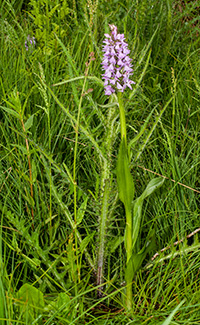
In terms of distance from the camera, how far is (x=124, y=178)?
91cm

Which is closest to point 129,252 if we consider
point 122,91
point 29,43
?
point 122,91

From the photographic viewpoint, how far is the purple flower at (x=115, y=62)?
882 mm

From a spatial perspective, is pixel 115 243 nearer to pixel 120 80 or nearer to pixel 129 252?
pixel 129 252

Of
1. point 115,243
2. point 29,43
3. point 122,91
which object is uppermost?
point 29,43

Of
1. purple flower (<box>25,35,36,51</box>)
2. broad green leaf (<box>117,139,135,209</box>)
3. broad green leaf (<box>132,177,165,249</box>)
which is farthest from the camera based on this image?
purple flower (<box>25,35,36,51</box>)

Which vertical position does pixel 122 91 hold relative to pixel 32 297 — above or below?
above

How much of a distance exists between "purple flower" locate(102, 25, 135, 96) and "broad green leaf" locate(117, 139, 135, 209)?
15 centimetres

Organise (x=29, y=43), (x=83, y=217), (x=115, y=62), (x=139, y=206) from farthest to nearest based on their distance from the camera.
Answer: (x=29, y=43) < (x=83, y=217) < (x=139, y=206) < (x=115, y=62)

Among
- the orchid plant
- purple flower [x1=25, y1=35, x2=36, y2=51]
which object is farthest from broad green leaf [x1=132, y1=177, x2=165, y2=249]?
purple flower [x1=25, y1=35, x2=36, y2=51]

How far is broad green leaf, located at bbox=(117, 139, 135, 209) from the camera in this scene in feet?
2.88

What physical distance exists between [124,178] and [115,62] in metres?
0.30

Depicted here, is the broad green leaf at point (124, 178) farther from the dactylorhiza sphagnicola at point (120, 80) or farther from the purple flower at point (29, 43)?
the purple flower at point (29, 43)

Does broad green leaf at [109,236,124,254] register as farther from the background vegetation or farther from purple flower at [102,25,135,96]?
purple flower at [102,25,135,96]

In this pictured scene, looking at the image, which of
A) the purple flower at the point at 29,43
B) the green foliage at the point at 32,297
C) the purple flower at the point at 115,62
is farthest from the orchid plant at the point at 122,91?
the purple flower at the point at 29,43
